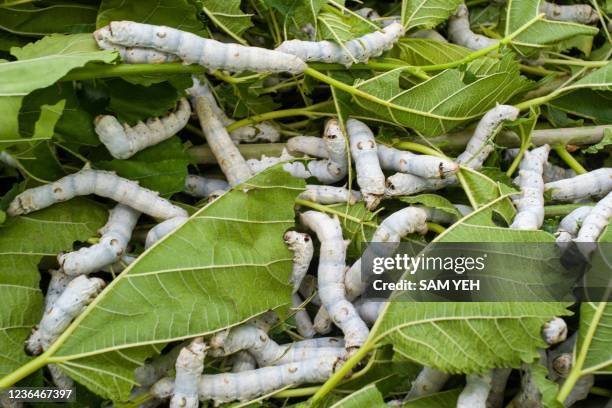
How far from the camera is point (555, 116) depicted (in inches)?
69.7

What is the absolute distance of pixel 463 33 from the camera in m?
1.84

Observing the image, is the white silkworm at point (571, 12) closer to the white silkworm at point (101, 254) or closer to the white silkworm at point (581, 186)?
the white silkworm at point (581, 186)

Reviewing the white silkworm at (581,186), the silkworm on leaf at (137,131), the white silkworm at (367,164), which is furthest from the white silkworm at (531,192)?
the silkworm on leaf at (137,131)

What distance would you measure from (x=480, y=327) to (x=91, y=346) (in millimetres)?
759

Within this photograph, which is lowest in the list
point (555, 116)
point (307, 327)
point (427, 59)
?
point (307, 327)

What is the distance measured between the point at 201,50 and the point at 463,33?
2.47ft

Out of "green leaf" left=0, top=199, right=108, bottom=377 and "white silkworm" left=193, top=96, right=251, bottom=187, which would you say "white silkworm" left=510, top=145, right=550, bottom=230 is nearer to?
"white silkworm" left=193, top=96, right=251, bottom=187

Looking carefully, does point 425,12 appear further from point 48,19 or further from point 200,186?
point 48,19

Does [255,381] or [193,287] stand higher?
[193,287]

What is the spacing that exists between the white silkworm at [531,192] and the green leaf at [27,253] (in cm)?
93

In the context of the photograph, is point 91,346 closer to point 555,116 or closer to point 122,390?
point 122,390

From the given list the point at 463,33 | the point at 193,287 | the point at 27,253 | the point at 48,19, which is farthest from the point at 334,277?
the point at 48,19

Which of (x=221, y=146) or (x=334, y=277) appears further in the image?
(x=221, y=146)

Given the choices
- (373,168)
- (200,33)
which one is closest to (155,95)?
(200,33)
